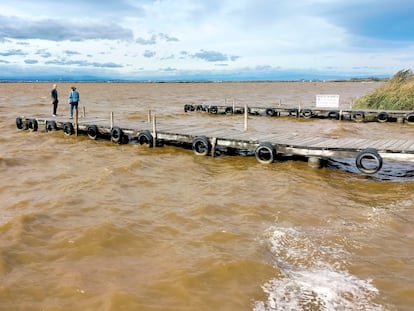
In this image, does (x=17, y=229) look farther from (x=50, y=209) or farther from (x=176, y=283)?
(x=176, y=283)

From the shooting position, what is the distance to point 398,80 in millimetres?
31422

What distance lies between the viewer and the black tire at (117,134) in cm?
1814

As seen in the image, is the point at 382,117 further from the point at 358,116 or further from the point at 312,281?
the point at 312,281

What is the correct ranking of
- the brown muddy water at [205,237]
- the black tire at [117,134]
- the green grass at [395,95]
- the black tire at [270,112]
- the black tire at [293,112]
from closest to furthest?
the brown muddy water at [205,237], the black tire at [117,134], the green grass at [395,95], the black tire at [293,112], the black tire at [270,112]

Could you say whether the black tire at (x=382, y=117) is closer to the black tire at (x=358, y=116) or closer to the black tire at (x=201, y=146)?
the black tire at (x=358, y=116)

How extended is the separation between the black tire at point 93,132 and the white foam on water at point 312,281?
1385 cm

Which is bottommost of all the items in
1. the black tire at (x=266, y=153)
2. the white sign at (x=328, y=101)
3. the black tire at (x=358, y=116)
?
the black tire at (x=266, y=153)

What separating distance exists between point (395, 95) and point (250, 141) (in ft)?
69.8

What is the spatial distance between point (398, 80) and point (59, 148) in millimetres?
26392

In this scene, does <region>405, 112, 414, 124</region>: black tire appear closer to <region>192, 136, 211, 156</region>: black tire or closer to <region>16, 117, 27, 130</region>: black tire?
<region>192, 136, 211, 156</region>: black tire

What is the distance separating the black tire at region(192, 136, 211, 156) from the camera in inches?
598

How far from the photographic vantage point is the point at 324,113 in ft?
99.6

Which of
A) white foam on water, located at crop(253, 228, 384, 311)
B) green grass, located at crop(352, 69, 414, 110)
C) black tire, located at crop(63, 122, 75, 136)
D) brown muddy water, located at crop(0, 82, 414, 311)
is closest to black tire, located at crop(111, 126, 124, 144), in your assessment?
black tire, located at crop(63, 122, 75, 136)

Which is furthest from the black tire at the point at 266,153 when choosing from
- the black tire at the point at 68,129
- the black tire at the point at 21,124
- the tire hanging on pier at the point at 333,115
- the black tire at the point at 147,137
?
the tire hanging on pier at the point at 333,115
